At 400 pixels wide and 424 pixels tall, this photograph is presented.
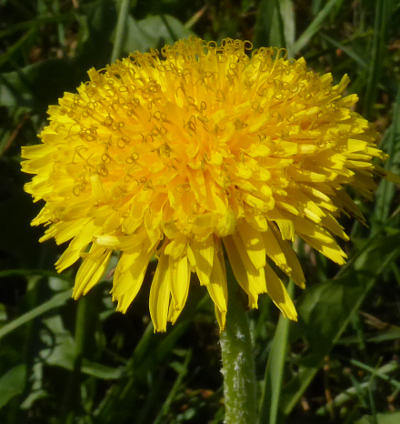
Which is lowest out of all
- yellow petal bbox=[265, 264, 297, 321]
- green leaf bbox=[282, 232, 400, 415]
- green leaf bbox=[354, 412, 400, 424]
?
green leaf bbox=[354, 412, 400, 424]

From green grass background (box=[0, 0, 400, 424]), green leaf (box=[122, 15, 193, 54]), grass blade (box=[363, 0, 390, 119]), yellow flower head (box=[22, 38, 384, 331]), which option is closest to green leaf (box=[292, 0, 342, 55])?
green grass background (box=[0, 0, 400, 424])

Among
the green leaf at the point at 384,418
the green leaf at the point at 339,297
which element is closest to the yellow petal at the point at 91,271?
the green leaf at the point at 339,297

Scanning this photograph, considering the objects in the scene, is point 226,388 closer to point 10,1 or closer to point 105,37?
point 105,37

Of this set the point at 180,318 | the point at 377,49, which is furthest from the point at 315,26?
the point at 180,318

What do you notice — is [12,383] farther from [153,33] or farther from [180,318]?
[153,33]

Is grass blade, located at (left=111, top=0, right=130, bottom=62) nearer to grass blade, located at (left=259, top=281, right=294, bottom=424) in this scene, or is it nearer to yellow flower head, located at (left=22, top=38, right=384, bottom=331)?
yellow flower head, located at (left=22, top=38, right=384, bottom=331)

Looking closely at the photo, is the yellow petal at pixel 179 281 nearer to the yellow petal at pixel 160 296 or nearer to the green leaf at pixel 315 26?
the yellow petal at pixel 160 296
